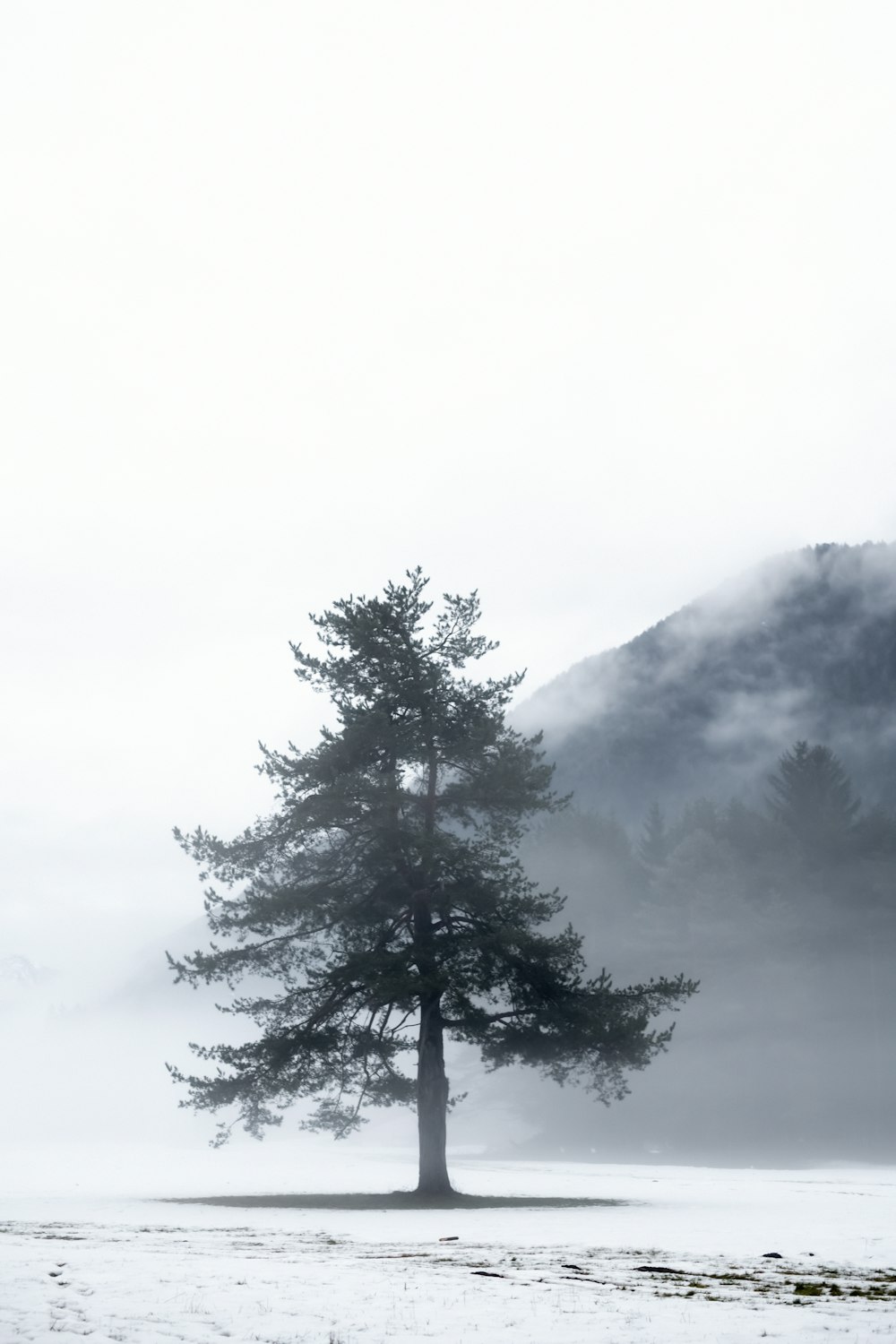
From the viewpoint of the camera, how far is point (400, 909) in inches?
1158

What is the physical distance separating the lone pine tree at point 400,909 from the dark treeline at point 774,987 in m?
34.2

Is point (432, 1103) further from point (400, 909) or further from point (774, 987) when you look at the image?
point (774, 987)

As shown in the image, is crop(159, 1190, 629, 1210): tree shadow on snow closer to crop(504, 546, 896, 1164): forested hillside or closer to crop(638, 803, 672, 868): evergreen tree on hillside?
crop(504, 546, 896, 1164): forested hillside

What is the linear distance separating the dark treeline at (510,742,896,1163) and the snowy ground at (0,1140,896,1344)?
32813mm

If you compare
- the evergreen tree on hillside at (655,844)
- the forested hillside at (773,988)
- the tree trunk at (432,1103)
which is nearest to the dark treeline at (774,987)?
the forested hillside at (773,988)

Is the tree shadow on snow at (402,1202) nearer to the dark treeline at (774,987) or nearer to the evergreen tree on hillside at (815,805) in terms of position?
the dark treeline at (774,987)

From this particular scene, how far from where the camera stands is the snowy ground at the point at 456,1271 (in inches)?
345

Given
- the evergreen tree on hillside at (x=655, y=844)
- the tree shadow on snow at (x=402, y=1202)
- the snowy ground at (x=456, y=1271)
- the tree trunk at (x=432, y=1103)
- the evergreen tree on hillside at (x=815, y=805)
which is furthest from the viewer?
the evergreen tree on hillside at (x=655, y=844)

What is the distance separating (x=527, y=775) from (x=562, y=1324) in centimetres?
2001

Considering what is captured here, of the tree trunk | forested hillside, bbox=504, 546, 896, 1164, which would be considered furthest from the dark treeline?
the tree trunk

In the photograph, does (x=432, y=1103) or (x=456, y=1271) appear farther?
(x=432, y=1103)

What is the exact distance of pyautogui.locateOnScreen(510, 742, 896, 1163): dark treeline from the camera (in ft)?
194

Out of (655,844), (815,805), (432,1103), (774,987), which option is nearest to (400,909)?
(432,1103)

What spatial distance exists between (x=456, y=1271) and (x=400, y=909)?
1700 cm
